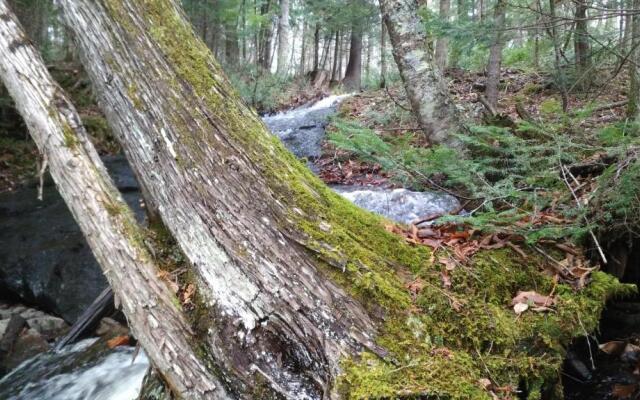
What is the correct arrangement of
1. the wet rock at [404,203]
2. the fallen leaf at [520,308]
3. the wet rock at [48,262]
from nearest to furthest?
the fallen leaf at [520,308]
the wet rock at [404,203]
the wet rock at [48,262]

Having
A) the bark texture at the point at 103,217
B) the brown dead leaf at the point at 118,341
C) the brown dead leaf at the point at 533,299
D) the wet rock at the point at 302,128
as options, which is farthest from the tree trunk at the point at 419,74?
the brown dead leaf at the point at 118,341

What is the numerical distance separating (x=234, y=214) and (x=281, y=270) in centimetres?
43

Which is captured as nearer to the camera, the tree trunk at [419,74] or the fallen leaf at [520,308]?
the fallen leaf at [520,308]

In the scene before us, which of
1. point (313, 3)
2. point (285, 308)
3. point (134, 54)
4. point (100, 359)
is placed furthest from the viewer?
point (313, 3)

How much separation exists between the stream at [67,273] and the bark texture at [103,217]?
29.9 inches

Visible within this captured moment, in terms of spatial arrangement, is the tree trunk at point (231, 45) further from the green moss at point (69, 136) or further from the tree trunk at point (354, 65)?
the green moss at point (69, 136)

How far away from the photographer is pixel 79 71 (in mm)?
13961

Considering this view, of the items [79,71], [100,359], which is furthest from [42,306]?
[79,71]

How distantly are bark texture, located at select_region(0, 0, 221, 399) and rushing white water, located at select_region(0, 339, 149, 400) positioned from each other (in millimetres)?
1823

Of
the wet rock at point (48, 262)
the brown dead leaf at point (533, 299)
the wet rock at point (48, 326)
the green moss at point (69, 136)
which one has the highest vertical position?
the green moss at point (69, 136)

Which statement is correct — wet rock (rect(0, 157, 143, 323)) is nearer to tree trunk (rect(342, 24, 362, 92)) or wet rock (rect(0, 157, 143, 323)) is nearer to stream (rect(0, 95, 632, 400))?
stream (rect(0, 95, 632, 400))

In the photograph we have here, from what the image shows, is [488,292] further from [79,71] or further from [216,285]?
[79,71]

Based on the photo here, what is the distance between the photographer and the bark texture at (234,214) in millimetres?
2271

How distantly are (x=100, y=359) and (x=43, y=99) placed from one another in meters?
2.89
